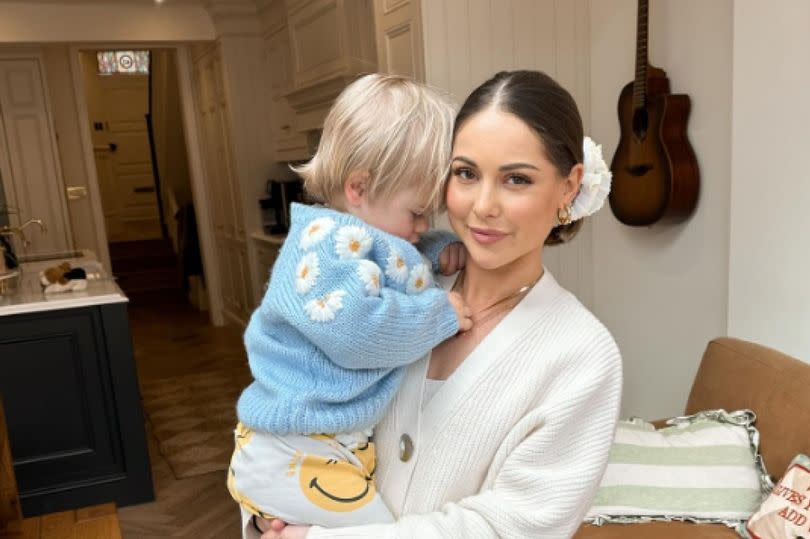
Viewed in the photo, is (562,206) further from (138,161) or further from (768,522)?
(138,161)

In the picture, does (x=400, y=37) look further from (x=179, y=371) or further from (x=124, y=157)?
(x=124, y=157)

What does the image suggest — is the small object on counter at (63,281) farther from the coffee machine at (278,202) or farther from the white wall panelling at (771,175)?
the white wall panelling at (771,175)

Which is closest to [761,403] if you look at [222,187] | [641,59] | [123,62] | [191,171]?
[641,59]

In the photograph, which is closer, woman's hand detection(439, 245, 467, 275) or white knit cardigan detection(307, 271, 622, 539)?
white knit cardigan detection(307, 271, 622, 539)

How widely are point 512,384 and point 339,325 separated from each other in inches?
10.3

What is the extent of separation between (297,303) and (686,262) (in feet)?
6.45

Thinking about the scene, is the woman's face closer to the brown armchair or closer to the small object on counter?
the brown armchair

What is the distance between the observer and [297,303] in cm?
95

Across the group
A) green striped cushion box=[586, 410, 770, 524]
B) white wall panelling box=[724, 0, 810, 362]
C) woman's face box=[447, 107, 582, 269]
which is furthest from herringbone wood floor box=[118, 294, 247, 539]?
woman's face box=[447, 107, 582, 269]

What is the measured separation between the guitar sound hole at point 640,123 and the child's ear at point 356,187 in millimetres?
1718

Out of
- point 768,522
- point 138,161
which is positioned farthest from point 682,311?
point 138,161

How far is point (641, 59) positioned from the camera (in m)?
2.37

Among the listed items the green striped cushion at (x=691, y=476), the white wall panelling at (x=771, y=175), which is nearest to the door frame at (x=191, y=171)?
the white wall panelling at (x=771, y=175)

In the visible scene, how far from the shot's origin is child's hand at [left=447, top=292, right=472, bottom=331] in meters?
1.00
